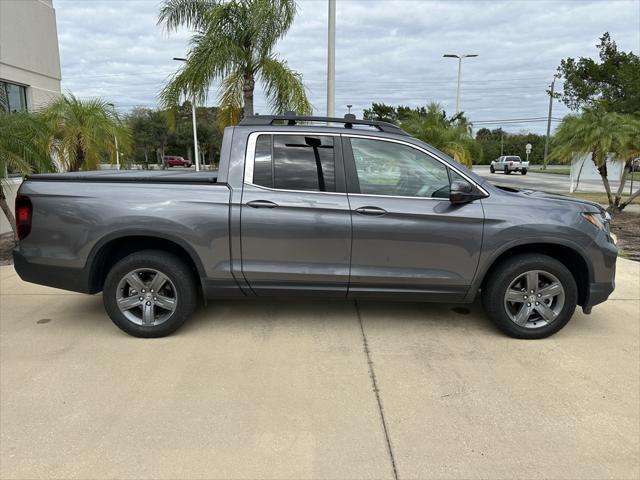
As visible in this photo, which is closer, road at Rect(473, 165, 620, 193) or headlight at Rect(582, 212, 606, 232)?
headlight at Rect(582, 212, 606, 232)

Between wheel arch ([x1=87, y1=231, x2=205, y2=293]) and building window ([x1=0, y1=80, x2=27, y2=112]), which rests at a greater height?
building window ([x1=0, y1=80, x2=27, y2=112])

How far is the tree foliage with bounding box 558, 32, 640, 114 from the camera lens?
90.3 ft

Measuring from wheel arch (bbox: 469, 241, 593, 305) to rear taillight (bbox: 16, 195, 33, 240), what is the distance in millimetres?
3854

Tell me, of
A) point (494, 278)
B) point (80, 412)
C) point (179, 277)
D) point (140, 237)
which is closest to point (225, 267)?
point (179, 277)

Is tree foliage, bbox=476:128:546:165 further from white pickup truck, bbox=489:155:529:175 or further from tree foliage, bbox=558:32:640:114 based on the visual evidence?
tree foliage, bbox=558:32:640:114

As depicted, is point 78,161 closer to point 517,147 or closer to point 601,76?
point 601,76

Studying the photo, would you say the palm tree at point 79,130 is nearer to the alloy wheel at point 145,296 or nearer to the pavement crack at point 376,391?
the alloy wheel at point 145,296

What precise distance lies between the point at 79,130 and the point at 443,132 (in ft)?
33.9

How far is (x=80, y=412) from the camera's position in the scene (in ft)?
10.1

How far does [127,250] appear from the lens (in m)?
4.28

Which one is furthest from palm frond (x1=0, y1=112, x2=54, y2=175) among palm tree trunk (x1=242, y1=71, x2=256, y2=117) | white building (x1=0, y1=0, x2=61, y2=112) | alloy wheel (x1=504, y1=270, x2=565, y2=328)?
alloy wheel (x1=504, y1=270, x2=565, y2=328)

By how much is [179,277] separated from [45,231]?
1.19m

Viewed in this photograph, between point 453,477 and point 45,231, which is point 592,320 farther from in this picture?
point 45,231

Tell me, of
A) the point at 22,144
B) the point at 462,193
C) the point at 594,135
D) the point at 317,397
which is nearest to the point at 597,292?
the point at 462,193
